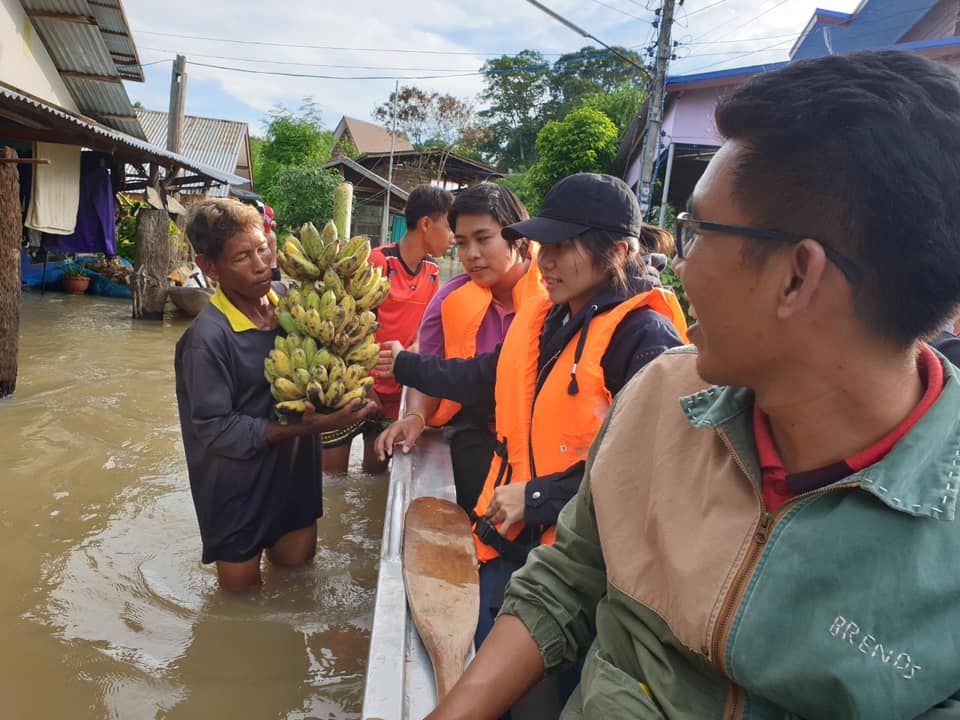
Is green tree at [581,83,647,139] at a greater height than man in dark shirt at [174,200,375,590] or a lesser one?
greater

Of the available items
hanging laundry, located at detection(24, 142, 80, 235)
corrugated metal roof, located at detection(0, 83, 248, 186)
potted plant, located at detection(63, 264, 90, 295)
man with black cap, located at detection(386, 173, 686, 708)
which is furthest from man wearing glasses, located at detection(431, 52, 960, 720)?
potted plant, located at detection(63, 264, 90, 295)

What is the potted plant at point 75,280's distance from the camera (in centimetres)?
1421

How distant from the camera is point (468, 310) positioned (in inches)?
126

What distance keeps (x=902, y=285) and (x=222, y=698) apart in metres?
2.92

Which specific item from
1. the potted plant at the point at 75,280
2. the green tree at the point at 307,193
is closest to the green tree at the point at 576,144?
the green tree at the point at 307,193

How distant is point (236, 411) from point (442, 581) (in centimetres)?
135

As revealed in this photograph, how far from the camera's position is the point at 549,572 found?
1.49 m

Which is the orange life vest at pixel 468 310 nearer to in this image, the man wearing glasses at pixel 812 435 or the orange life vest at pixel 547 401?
the orange life vest at pixel 547 401

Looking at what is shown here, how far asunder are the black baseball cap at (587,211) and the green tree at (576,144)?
17.6 meters

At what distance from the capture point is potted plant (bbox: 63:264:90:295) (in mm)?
14211

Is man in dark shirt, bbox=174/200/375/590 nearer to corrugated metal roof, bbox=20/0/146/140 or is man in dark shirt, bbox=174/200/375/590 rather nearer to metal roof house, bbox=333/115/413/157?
corrugated metal roof, bbox=20/0/146/140

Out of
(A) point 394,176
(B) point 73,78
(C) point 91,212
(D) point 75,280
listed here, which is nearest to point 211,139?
(A) point 394,176

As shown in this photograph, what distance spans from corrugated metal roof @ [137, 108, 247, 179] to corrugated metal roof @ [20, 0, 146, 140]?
1789 centimetres

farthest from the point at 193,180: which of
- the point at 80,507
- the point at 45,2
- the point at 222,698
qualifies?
the point at 222,698
